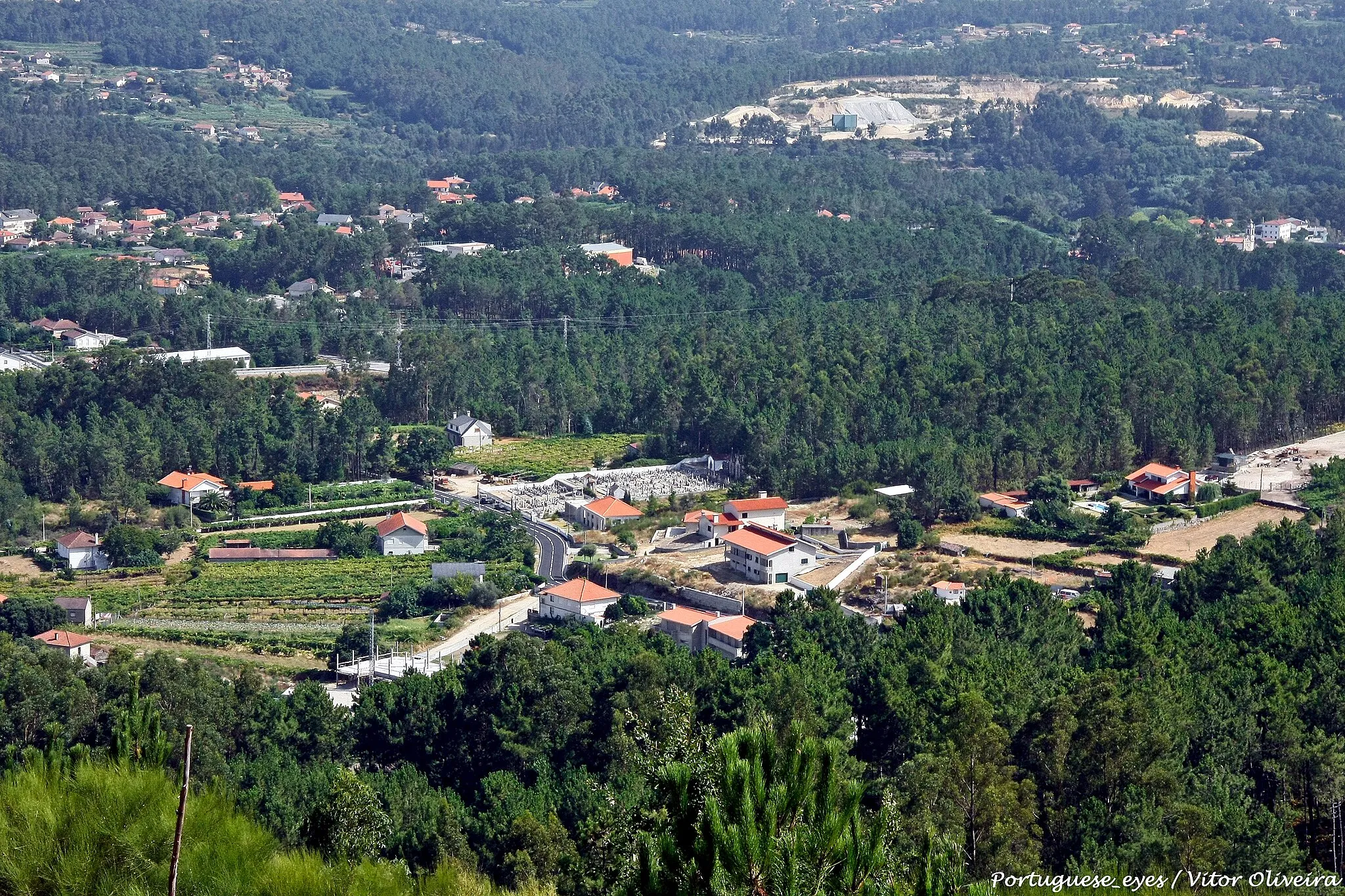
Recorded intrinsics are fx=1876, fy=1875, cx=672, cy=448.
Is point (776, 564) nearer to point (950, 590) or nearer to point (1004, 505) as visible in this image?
point (950, 590)

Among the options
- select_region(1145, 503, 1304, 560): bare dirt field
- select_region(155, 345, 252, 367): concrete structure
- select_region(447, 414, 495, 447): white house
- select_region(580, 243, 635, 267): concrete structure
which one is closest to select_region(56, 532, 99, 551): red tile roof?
select_region(447, 414, 495, 447): white house

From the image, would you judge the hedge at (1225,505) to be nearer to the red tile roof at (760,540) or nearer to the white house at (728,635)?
the red tile roof at (760,540)

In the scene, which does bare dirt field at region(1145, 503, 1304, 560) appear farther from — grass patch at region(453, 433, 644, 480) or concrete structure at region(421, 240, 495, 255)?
concrete structure at region(421, 240, 495, 255)

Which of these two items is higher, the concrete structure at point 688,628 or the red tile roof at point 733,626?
the red tile roof at point 733,626

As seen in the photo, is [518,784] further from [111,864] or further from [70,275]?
[70,275]

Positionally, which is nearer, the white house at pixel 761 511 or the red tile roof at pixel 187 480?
the white house at pixel 761 511

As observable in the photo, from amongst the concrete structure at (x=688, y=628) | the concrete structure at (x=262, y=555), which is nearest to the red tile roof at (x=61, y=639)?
the concrete structure at (x=262, y=555)
